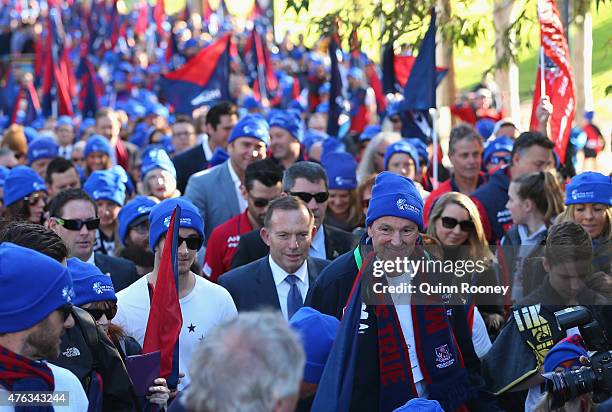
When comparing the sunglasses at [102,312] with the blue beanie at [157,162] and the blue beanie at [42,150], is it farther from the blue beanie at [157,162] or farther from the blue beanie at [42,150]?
the blue beanie at [42,150]

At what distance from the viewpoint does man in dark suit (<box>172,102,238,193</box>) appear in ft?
38.5

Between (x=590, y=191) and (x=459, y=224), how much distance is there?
88 cm

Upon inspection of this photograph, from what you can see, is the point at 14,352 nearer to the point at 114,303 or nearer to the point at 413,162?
the point at 114,303

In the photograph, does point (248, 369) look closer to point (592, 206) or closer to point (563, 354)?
point (563, 354)

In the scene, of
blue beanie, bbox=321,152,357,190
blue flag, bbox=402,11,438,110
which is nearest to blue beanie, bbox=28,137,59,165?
blue flag, bbox=402,11,438,110

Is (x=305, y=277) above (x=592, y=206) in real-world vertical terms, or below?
below

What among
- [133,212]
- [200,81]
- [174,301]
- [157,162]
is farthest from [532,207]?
[200,81]

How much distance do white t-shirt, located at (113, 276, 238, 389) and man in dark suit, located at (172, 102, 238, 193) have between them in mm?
5193

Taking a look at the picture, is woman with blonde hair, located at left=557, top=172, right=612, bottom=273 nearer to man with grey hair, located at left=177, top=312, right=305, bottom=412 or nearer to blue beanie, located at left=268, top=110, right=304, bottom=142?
man with grey hair, located at left=177, top=312, right=305, bottom=412

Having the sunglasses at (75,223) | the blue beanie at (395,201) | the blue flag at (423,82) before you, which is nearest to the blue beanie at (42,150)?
the blue flag at (423,82)

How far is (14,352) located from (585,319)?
2.43 m

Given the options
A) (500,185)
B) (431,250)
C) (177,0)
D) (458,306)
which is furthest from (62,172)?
(177,0)

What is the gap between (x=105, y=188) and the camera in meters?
9.77

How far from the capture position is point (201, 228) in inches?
274
